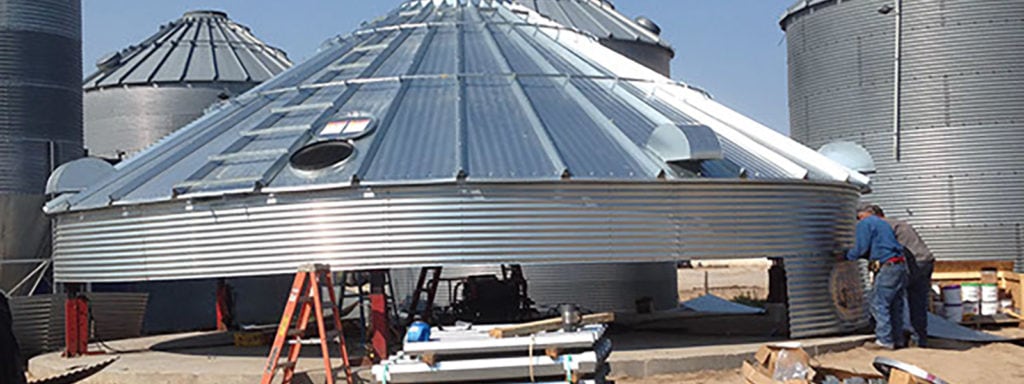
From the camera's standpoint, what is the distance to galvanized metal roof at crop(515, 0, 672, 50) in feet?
108

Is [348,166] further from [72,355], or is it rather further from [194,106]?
[194,106]

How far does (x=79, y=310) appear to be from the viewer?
1866 cm

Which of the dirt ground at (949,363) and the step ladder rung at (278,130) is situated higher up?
the step ladder rung at (278,130)

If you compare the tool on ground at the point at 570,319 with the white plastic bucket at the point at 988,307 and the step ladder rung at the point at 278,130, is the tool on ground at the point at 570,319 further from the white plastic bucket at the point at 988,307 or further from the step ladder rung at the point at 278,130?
the white plastic bucket at the point at 988,307

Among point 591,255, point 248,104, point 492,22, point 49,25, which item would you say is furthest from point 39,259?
point 591,255

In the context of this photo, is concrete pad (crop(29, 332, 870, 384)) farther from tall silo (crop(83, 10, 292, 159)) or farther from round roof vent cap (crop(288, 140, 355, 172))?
tall silo (crop(83, 10, 292, 159))

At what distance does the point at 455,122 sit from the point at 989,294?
405 inches

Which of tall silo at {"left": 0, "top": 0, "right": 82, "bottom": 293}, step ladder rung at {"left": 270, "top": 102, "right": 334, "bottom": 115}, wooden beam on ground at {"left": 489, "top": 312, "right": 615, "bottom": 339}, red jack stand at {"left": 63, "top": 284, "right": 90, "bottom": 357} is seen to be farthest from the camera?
tall silo at {"left": 0, "top": 0, "right": 82, "bottom": 293}

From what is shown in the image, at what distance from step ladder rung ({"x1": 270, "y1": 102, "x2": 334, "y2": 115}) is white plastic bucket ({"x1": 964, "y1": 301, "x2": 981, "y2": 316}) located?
38.4 ft

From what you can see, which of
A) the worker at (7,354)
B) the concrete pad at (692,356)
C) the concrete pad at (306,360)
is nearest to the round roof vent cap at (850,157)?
the concrete pad at (306,360)

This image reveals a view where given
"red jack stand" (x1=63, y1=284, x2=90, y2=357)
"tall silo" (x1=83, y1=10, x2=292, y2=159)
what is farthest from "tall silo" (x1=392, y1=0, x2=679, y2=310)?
"tall silo" (x1=83, y1=10, x2=292, y2=159)

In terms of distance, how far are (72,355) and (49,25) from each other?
34.3 ft

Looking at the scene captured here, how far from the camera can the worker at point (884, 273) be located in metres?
16.7

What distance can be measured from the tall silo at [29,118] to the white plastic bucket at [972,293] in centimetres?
1912
